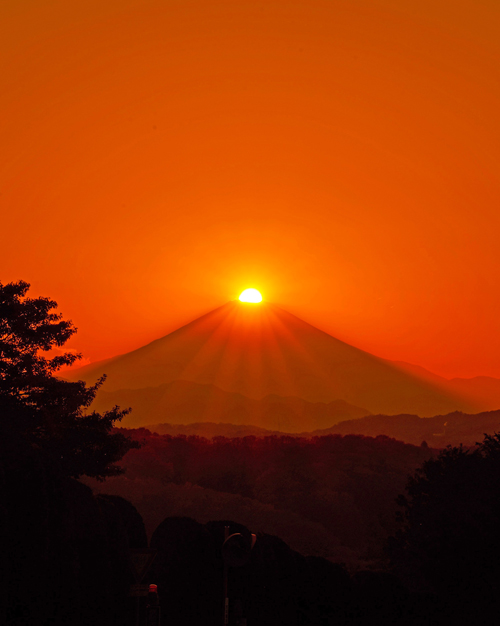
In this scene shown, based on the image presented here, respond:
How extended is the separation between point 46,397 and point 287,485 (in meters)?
70.8

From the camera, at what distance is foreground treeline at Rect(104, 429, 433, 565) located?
75312 millimetres

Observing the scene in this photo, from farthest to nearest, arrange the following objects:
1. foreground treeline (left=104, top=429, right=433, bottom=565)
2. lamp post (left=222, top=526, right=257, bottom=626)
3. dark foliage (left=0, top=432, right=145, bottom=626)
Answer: foreground treeline (left=104, top=429, right=433, bottom=565) → lamp post (left=222, top=526, right=257, bottom=626) → dark foliage (left=0, top=432, right=145, bottom=626)

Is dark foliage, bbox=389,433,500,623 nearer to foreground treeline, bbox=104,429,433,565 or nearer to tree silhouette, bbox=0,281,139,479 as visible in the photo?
tree silhouette, bbox=0,281,139,479

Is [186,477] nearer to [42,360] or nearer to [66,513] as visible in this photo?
[42,360]

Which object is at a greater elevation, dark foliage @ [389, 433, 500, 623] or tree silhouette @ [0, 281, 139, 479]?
tree silhouette @ [0, 281, 139, 479]

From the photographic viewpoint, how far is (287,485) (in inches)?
3701

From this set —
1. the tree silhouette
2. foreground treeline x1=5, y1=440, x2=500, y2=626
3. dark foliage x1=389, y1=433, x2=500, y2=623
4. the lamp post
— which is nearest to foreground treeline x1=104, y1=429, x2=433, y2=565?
dark foliage x1=389, y1=433, x2=500, y2=623

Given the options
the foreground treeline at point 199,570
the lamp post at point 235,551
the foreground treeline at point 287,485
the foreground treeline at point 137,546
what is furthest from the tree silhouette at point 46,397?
the foreground treeline at point 287,485

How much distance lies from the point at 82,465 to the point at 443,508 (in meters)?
18.5

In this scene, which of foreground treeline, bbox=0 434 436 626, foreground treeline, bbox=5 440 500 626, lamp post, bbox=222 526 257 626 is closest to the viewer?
foreground treeline, bbox=0 434 436 626

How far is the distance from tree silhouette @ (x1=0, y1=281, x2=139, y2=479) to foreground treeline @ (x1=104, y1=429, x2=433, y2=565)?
125 feet

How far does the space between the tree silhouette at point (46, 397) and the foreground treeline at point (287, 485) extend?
38.1 m

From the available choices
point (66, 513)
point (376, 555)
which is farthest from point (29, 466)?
point (376, 555)

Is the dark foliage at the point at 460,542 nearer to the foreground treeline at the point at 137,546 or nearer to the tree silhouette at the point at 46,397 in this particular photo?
the foreground treeline at the point at 137,546
